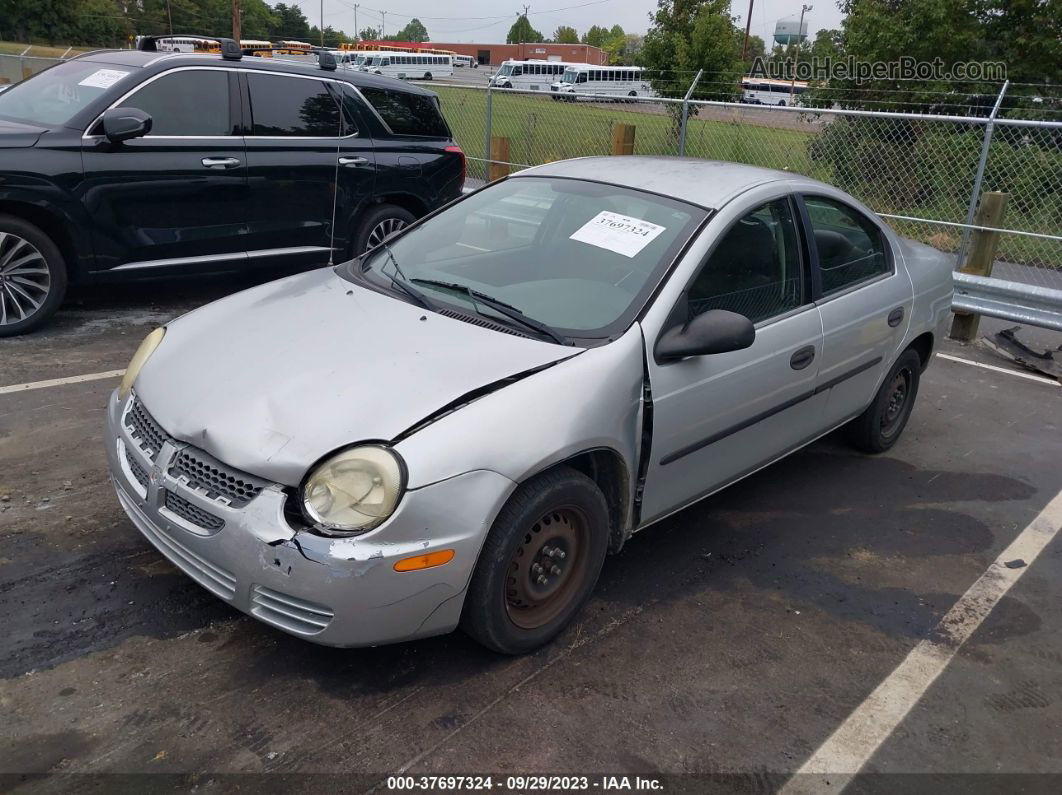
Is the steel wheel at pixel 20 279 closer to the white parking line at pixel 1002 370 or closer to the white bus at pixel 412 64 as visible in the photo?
the white parking line at pixel 1002 370

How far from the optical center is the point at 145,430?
3.09 meters

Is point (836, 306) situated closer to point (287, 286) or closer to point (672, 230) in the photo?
point (672, 230)

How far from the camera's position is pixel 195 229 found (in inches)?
258

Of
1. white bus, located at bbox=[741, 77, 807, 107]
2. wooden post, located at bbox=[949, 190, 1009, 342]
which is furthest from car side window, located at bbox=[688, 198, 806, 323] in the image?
white bus, located at bbox=[741, 77, 807, 107]

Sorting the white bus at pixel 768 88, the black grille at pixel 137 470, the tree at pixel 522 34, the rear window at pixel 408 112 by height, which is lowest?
the black grille at pixel 137 470

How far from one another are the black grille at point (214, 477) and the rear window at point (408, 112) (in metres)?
5.51

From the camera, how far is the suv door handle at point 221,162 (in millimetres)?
6547

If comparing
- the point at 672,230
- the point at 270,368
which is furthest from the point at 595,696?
the point at 672,230

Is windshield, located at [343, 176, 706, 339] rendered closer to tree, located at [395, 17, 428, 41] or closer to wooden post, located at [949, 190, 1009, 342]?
wooden post, located at [949, 190, 1009, 342]

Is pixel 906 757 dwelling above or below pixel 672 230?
below

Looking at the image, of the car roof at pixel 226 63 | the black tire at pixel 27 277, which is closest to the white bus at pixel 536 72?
the car roof at pixel 226 63

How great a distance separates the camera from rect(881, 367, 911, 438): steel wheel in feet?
16.9

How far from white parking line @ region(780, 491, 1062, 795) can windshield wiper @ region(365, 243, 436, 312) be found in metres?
2.09

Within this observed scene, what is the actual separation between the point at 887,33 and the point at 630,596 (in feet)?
48.3
